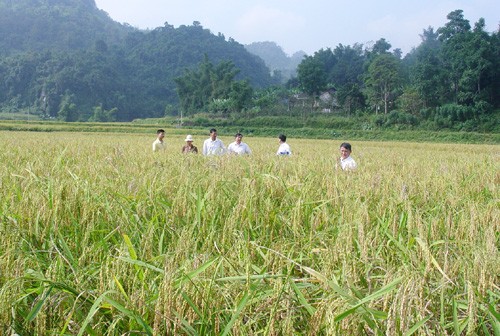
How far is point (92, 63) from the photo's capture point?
8325cm

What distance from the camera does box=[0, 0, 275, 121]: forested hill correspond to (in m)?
78.0

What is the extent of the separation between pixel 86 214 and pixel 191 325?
1133 millimetres

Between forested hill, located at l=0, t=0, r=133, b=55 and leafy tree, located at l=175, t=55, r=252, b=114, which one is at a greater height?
forested hill, located at l=0, t=0, r=133, b=55

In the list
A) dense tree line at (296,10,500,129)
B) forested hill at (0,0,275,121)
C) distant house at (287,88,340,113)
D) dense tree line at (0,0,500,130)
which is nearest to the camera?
dense tree line at (296,10,500,129)

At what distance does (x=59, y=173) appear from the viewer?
347cm

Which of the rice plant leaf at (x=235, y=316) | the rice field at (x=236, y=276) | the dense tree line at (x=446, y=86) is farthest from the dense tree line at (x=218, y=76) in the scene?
the rice plant leaf at (x=235, y=316)

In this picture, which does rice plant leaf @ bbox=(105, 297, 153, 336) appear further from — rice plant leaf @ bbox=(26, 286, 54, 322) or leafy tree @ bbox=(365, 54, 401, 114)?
leafy tree @ bbox=(365, 54, 401, 114)

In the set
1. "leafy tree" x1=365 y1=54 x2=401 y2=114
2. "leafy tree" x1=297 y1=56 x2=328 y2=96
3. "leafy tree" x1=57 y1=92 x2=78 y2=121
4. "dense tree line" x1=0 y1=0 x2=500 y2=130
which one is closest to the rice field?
"dense tree line" x1=0 y1=0 x2=500 y2=130

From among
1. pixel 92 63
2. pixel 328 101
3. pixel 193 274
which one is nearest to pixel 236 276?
pixel 193 274

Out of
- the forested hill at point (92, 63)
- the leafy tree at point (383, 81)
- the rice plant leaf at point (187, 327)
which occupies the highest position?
the forested hill at point (92, 63)

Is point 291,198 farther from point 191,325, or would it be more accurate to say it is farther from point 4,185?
point 4,185

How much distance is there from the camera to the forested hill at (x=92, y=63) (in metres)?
78.0

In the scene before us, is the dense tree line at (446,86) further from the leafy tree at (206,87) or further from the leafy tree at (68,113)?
the leafy tree at (68,113)

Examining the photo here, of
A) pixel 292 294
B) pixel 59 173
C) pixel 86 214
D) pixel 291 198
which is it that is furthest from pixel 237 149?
pixel 292 294
